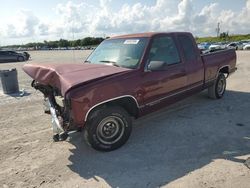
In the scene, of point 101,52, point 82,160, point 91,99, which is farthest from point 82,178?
point 101,52

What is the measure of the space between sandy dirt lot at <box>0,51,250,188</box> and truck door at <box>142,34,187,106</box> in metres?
0.76

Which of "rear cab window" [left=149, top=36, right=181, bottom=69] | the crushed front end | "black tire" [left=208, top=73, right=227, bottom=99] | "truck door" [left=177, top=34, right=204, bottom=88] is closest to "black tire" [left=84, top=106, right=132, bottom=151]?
the crushed front end

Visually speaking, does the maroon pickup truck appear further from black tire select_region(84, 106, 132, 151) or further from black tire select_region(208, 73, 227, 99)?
black tire select_region(208, 73, 227, 99)

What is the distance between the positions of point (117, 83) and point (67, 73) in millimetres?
828

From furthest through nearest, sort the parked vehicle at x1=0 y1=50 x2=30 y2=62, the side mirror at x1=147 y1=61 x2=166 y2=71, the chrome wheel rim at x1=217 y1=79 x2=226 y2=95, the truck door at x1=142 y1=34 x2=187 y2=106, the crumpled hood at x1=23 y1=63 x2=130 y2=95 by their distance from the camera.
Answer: the parked vehicle at x1=0 y1=50 x2=30 y2=62 < the chrome wheel rim at x1=217 y1=79 x2=226 y2=95 < the truck door at x1=142 y1=34 x2=187 y2=106 < the side mirror at x1=147 y1=61 x2=166 y2=71 < the crumpled hood at x1=23 y1=63 x2=130 y2=95

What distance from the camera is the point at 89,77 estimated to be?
415 cm

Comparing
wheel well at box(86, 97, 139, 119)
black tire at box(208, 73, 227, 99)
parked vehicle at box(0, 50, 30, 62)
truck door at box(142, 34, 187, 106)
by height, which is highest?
truck door at box(142, 34, 187, 106)

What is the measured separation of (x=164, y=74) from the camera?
17.1 ft

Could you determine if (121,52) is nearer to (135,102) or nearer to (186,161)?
(135,102)

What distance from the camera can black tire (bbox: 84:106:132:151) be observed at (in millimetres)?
4215

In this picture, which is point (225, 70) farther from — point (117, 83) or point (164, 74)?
point (117, 83)

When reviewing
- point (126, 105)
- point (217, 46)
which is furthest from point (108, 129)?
point (217, 46)

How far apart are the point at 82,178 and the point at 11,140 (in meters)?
2.18

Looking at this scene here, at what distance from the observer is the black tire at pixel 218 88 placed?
293 inches
